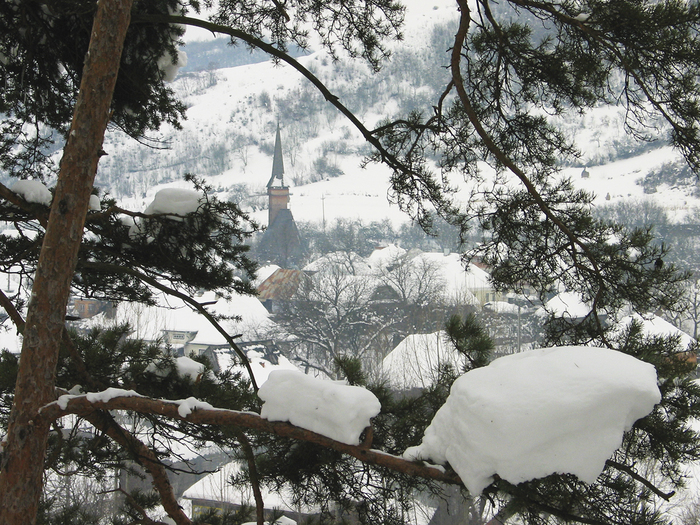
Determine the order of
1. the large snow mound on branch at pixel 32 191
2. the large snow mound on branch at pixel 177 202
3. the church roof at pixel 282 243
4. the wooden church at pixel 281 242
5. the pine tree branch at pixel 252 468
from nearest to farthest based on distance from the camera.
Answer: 1. the pine tree branch at pixel 252 468
2. the large snow mound on branch at pixel 32 191
3. the large snow mound on branch at pixel 177 202
4. the wooden church at pixel 281 242
5. the church roof at pixel 282 243

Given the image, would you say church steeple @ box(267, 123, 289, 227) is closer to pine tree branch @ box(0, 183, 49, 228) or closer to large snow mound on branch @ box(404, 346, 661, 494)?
pine tree branch @ box(0, 183, 49, 228)

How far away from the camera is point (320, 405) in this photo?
4.85 ft

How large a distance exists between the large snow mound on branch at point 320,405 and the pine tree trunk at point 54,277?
2.63 feet

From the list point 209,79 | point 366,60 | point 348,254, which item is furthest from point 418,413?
point 209,79

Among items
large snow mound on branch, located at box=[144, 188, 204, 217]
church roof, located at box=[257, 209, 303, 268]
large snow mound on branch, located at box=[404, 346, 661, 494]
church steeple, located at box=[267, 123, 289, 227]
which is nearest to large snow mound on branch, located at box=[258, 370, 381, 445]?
large snow mound on branch, located at box=[404, 346, 661, 494]

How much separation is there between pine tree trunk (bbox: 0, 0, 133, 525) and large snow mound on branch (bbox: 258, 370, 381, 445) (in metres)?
0.80

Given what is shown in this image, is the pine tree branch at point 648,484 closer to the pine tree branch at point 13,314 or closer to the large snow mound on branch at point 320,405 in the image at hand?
the large snow mound on branch at point 320,405

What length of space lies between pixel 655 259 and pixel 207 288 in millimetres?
2500

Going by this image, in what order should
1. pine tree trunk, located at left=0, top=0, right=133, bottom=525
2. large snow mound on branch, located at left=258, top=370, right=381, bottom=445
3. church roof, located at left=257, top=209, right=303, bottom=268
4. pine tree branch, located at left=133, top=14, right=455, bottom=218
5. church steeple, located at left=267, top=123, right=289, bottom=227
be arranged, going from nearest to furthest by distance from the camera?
large snow mound on branch, located at left=258, top=370, right=381, bottom=445, pine tree trunk, located at left=0, top=0, right=133, bottom=525, pine tree branch, located at left=133, top=14, right=455, bottom=218, church roof, located at left=257, top=209, right=303, bottom=268, church steeple, located at left=267, top=123, right=289, bottom=227

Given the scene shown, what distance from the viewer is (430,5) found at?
561 feet

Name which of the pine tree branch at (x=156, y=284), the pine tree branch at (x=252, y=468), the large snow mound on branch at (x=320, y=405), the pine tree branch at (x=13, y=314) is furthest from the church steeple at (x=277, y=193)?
the large snow mound on branch at (x=320, y=405)

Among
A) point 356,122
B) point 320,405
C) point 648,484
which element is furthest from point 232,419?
point 356,122

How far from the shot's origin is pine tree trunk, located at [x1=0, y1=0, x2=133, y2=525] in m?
1.71

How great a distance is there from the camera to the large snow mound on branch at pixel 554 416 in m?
1.06
